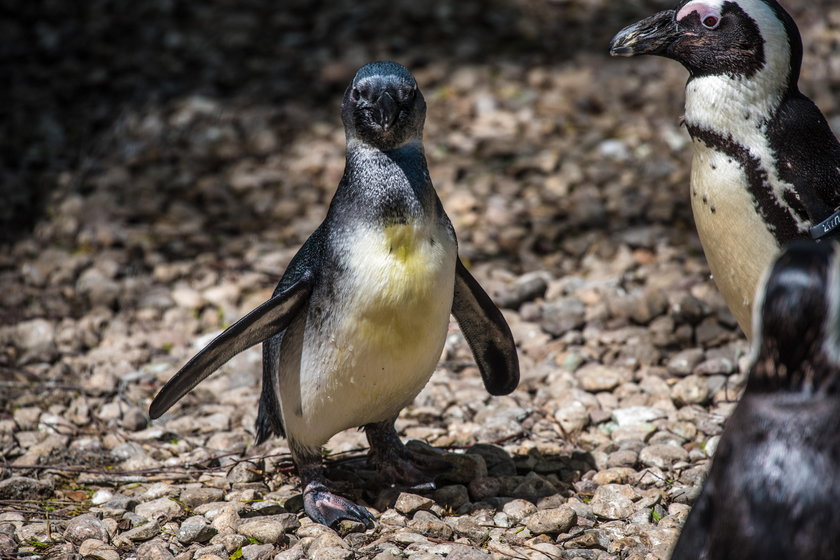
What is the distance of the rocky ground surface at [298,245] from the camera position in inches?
122

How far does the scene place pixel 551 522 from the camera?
9.59 feet

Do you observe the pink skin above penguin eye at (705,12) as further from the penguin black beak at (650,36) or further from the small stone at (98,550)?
the small stone at (98,550)

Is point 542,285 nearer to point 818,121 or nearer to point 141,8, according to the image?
point 818,121

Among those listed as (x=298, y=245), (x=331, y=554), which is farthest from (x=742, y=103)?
(x=298, y=245)

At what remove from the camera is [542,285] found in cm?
461

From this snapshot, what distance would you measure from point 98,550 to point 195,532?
26 cm

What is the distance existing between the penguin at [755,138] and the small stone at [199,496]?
1737mm

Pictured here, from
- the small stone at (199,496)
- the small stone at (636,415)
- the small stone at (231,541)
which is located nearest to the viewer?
the small stone at (231,541)

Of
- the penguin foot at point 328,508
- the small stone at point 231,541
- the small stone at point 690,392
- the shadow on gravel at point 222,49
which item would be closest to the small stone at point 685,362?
the small stone at point 690,392

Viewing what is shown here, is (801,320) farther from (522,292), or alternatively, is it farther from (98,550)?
(522,292)

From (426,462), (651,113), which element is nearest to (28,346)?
(426,462)

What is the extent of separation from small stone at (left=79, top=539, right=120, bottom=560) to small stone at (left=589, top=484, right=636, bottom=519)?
53.9 inches

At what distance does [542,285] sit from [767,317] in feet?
8.92

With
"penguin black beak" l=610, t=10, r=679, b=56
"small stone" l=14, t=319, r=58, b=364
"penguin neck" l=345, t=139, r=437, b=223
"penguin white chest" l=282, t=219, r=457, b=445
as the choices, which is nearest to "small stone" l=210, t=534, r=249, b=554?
"penguin white chest" l=282, t=219, r=457, b=445
